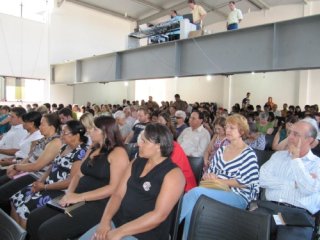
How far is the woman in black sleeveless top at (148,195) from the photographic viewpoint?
195 cm

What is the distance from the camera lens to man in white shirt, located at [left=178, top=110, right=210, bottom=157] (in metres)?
4.62

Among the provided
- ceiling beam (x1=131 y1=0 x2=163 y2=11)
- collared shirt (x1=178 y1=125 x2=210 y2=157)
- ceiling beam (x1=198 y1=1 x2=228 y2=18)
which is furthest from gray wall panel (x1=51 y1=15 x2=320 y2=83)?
ceiling beam (x1=198 y1=1 x2=228 y2=18)

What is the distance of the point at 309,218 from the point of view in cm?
Answer: 224

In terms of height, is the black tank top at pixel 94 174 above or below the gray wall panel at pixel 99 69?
below

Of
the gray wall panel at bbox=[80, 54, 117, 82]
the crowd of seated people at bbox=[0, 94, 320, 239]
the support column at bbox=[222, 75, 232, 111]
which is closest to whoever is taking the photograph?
the crowd of seated people at bbox=[0, 94, 320, 239]

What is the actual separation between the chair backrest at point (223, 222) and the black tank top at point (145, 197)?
0.26 m

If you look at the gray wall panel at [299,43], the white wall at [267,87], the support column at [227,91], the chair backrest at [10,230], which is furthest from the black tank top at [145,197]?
the support column at [227,91]

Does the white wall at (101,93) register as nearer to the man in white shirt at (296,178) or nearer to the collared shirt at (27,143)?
the collared shirt at (27,143)

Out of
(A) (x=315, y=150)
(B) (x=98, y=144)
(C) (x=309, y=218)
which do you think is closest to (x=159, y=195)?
(B) (x=98, y=144)

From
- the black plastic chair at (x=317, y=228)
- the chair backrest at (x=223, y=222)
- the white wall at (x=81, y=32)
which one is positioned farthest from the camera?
the white wall at (x=81, y=32)

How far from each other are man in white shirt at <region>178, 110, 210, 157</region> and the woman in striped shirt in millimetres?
1612

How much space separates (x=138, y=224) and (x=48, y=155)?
69.1 inches

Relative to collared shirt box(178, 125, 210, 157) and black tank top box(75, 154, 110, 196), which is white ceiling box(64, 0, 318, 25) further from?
black tank top box(75, 154, 110, 196)

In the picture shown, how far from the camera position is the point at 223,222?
1.81 m
